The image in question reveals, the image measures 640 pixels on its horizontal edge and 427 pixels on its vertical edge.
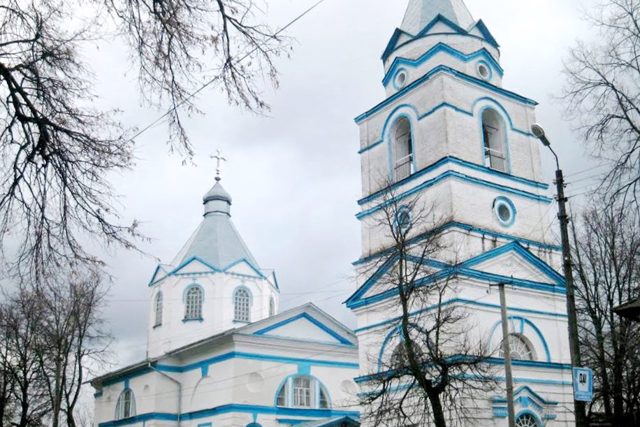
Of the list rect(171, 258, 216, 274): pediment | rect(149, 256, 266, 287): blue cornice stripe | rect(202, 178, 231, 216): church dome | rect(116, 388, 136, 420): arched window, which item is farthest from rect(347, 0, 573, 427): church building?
rect(202, 178, 231, 216): church dome

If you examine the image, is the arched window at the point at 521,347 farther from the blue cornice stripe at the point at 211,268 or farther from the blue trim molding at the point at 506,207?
the blue cornice stripe at the point at 211,268

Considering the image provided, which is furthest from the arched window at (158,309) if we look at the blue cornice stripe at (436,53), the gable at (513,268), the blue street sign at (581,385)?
the blue street sign at (581,385)

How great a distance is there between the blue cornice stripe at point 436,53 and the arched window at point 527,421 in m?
12.0

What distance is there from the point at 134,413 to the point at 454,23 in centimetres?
2110

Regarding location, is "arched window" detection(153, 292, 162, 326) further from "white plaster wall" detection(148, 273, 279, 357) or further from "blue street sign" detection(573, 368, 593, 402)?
"blue street sign" detection(573, 368, 593, 402)

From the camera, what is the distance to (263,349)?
29703 mm

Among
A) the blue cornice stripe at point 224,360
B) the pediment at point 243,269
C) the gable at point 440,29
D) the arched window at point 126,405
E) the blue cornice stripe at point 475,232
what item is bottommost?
the arched window at point 126,405

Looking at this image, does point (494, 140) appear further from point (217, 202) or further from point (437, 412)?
point (217, 202)

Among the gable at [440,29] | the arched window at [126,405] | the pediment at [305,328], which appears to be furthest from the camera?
the arched window at [126,405]

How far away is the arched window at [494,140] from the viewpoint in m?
25.4

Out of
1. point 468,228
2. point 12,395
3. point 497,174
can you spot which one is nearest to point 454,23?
point 497,174

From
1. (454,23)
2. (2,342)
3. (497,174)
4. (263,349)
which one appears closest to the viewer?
(497,174)

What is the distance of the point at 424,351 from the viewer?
1953cm

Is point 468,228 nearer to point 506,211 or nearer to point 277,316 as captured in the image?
point 506,211
